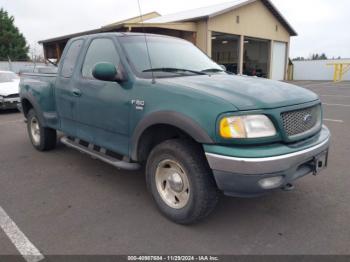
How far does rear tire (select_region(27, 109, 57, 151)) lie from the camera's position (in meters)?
5.40

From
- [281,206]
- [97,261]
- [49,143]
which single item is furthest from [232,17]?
[97,261]

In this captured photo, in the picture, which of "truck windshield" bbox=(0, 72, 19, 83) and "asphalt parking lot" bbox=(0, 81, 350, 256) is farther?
"truck windshield" bbox=(0, 72, 19, 83)

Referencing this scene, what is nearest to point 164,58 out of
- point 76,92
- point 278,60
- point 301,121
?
point 76,92

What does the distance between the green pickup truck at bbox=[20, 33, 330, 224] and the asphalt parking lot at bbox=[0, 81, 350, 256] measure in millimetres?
313

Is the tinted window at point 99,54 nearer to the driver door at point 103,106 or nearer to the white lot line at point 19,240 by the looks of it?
the driver door at point 103,106

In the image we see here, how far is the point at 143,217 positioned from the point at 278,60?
27296mm

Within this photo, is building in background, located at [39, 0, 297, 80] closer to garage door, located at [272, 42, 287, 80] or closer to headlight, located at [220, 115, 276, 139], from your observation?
garage door, located at [272, 42, 287, 80]

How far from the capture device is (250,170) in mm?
2459

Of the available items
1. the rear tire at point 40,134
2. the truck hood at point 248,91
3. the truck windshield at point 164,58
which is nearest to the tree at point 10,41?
the rear tire at point 40,134

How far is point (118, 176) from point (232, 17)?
19.1 metres

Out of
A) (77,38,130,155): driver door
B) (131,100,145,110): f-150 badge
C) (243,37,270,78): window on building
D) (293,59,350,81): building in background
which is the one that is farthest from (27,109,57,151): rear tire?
(293,59,350,81): building in background

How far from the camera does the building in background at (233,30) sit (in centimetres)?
1780

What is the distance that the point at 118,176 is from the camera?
4410mm

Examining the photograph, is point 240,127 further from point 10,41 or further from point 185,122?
point 10,41
